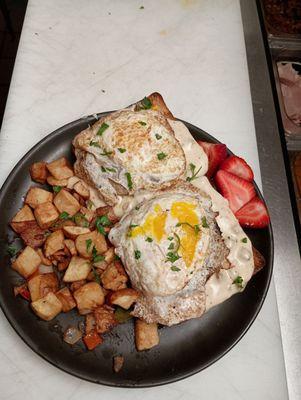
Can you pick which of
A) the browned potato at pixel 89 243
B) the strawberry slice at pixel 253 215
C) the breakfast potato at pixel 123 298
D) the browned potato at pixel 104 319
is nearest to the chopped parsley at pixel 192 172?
the strawberry slice at pixel 253 215

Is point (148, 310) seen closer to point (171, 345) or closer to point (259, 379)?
point (171, 345)

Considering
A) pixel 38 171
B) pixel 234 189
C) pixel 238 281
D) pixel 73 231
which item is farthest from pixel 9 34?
pixel 238 281

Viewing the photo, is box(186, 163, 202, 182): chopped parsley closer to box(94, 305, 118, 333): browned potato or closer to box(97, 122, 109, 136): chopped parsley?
box(97, 122, 109, 136): chopped parsley

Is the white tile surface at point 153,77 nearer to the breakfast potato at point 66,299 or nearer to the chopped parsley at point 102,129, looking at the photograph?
the chopped parsley at point 102,129

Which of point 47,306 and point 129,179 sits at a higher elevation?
point 129,179

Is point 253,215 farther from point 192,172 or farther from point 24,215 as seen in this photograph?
point 24,215

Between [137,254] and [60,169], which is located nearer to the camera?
[137,254]

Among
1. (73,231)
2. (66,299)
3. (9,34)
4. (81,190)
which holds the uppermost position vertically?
(9,34)
